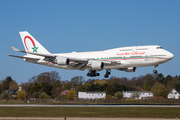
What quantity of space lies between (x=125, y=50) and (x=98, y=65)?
21.7 ft

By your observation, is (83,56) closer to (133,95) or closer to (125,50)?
(125,50)

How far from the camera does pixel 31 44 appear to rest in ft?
227

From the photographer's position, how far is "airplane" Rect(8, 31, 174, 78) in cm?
5491

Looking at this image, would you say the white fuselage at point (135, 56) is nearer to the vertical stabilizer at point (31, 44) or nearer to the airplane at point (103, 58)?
the airplane at point (103, 58)

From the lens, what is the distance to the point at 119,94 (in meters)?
101

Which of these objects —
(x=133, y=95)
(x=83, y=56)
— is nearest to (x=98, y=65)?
(x=83, y=56)

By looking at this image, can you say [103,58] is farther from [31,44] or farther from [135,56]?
[31,44]

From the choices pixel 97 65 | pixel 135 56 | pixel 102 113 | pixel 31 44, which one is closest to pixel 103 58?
pixel 97 65

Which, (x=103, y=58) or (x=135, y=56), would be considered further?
(x=103, y=58)

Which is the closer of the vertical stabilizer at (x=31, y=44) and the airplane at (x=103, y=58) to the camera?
the airplane at (x=103, y=58)

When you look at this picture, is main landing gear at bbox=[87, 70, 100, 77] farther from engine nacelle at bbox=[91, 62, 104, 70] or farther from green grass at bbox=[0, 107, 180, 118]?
green grass at bbox=[0, 107, 180, 118]

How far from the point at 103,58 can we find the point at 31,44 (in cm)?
2040

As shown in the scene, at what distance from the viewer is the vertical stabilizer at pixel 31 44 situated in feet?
227

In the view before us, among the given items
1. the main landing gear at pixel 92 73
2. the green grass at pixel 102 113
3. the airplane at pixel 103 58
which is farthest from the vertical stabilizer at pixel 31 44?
the green grass at pixel 102 113
